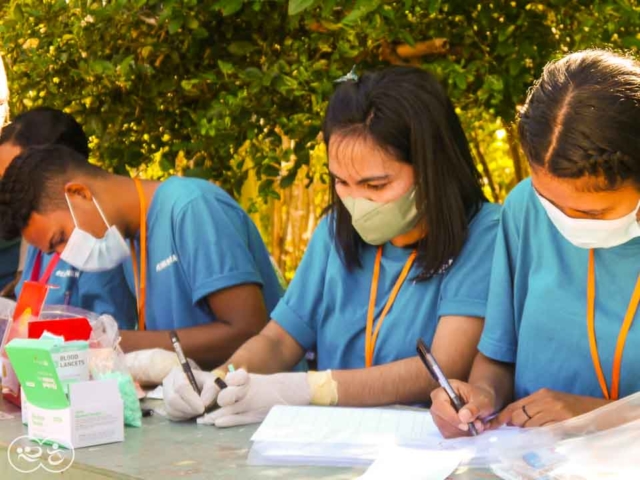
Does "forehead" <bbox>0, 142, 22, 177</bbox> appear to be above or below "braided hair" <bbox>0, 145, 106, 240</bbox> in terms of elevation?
below

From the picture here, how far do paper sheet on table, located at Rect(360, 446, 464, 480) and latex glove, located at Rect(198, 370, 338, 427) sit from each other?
50 cm

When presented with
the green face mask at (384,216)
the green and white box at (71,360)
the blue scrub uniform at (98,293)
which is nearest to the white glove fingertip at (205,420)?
the green and white box at (71,360)

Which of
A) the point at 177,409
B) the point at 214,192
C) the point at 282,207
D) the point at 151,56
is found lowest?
the point at 282,207

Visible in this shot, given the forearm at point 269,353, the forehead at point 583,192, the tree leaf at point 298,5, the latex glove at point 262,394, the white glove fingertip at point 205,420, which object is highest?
the tree leaf at point 298,5

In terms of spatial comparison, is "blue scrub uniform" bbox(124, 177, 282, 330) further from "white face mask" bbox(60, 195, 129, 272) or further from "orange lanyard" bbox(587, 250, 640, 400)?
"orange lanyard" bbox(587, 250, 640, 400)

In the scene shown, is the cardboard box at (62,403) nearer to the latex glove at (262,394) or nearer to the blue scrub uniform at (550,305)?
the latex glove at (262,394)

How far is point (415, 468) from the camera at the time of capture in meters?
2.23

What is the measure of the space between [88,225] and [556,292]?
1529mm

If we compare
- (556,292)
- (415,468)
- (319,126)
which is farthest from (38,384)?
(319,126)

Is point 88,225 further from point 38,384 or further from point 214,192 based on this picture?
point 38,384

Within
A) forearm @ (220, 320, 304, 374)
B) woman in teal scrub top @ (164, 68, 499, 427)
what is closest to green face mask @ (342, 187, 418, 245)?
woman in teal scrub top @ (164, 68, 499, 427)

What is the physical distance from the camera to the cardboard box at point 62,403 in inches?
100

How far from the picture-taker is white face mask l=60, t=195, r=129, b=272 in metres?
3.51

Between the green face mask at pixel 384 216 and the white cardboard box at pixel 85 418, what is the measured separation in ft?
2.57
